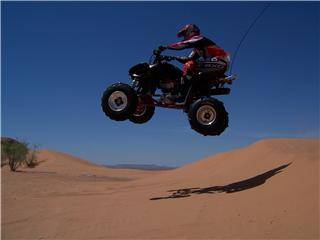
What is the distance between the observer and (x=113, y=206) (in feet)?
42.2

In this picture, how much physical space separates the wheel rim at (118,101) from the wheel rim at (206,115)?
51.0 inches

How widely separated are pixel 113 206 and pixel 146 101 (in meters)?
5.30

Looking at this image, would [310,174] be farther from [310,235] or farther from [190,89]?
[190,89]

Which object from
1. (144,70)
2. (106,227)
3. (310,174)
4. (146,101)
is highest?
(144,70)

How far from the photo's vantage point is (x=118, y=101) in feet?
26.8

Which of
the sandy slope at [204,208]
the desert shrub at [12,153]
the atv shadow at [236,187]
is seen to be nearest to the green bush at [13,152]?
the desert shrub at [12,153]

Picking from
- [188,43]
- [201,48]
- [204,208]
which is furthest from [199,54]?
[204,208]

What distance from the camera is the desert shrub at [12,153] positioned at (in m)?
31.6

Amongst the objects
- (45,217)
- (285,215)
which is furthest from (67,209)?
(285,215)

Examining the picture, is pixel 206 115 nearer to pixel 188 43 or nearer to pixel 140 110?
pixel 188 43

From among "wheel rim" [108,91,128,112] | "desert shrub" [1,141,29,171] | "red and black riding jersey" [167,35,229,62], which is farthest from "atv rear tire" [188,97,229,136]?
"desert shrub" [1,141,29,171]

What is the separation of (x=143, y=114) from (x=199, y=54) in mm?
1530

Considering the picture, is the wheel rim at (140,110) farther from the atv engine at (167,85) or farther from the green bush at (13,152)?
the green bush at (13,152)

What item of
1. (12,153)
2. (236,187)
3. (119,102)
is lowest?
(236,187)
